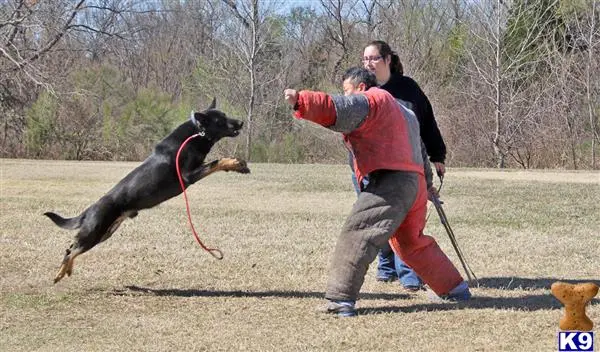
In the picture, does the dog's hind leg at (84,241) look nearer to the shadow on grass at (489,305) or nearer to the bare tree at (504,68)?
the shadow on grass at (489,305)

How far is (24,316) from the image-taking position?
607 centimetres

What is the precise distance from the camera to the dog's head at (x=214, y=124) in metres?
6.81

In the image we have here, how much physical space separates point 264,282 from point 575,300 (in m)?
3.97

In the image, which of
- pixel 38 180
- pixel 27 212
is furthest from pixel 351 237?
pixel 38 180

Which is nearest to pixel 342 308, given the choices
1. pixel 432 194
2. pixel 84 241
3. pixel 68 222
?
pixel 432 194

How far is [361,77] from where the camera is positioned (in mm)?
5934

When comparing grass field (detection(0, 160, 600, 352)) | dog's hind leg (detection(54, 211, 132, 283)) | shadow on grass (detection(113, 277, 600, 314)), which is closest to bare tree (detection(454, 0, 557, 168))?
grass field (detection(0, 160, 600, 352))

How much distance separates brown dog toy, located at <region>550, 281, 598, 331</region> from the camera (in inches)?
144

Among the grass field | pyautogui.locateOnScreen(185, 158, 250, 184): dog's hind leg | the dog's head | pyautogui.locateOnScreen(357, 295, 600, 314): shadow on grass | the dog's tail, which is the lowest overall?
the grass field

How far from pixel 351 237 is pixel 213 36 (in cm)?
3512

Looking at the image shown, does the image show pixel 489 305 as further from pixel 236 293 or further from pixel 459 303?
pixel 236 293

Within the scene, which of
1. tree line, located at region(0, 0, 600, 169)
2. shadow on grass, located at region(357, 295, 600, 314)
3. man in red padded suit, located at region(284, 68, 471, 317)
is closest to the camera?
man in red padded suit, located at region(284, 68, 471, 317)

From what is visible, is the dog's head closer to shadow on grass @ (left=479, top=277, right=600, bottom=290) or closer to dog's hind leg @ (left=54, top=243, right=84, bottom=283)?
dog's hind leg @ (left=54, top=243, right=84, bottom=283)

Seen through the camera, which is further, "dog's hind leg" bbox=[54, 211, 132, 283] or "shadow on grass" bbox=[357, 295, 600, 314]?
"dog's hind leg" bbox=[54, 211, 132, 283]
